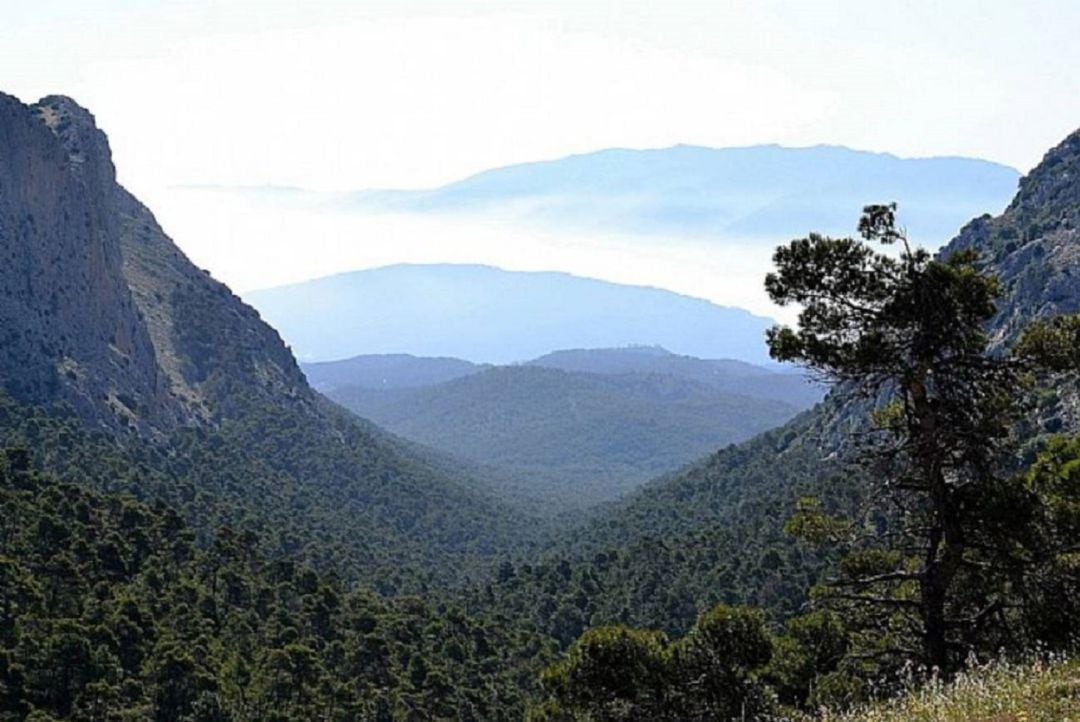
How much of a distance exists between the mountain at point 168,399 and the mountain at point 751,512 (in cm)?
1654

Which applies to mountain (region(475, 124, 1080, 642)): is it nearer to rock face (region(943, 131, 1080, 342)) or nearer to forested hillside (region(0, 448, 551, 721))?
rock face (region(943, 131, 1080, 342))

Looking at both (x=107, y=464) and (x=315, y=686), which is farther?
(x=107, y=464)

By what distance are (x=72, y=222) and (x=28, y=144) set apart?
9.64 m

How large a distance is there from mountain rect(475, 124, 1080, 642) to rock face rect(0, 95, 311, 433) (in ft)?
164

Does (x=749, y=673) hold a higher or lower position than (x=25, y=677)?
higher

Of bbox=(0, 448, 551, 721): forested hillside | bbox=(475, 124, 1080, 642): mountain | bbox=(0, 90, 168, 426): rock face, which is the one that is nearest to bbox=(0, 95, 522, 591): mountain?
bbox=(0, 90, 168, 426): rock face

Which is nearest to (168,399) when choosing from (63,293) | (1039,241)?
(63,293)

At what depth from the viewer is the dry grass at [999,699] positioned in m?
8.73

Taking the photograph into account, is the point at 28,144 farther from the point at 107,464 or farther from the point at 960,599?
the point at 960,599

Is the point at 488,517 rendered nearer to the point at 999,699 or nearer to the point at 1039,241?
the point at 1039,241

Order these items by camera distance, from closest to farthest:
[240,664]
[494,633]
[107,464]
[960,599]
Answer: [960,599] → [240,664] → [494,633] → [107,464]

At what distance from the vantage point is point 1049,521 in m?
16.0

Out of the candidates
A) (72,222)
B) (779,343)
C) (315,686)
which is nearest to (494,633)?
(315,686)

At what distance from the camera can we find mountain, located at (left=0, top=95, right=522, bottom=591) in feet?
285
